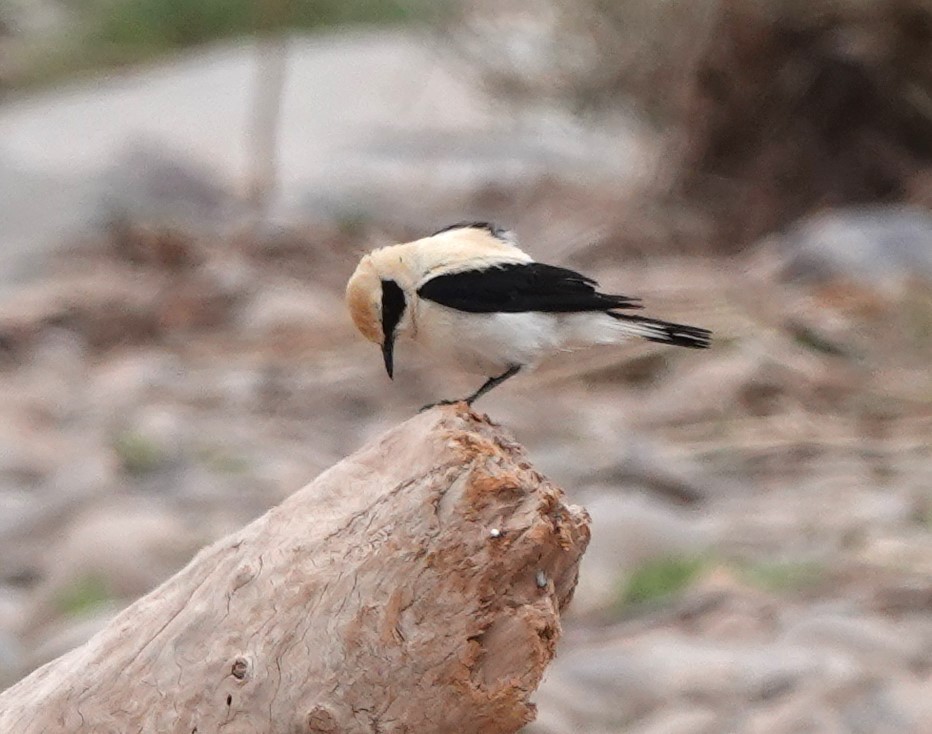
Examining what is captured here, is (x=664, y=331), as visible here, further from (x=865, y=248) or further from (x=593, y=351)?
(x=865, y=248)

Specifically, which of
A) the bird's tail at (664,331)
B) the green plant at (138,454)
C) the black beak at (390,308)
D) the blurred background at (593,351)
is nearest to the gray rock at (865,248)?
the blurred background at (593,351)

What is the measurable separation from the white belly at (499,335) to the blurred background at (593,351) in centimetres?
110

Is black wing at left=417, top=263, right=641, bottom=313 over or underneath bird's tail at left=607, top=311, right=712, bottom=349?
over

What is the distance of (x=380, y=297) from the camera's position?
7.93 ft

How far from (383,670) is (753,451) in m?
3.50

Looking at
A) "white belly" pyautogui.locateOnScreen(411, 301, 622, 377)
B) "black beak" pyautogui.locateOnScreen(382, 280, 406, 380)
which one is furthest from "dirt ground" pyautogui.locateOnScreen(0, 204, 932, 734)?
"black beak" pyautogui.locateOnScreen(382, 280, 406, 380)

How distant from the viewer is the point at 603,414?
5.67 metres

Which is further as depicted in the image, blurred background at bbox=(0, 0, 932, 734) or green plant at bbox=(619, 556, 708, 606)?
green plant at bbox=(619, 556, 708, 606)

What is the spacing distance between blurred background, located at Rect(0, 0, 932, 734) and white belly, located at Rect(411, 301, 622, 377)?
3.59ft

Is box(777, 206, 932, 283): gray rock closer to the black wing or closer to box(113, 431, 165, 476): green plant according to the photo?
box(113, 431, 165, 476): green plant

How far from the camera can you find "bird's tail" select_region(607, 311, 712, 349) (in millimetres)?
2543

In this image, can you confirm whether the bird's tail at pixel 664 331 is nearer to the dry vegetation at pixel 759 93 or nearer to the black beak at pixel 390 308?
the black beak at pixel 390 308

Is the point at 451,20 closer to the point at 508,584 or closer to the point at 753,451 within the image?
the point at 753,451

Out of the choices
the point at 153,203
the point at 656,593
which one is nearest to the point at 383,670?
the point at 656,593
